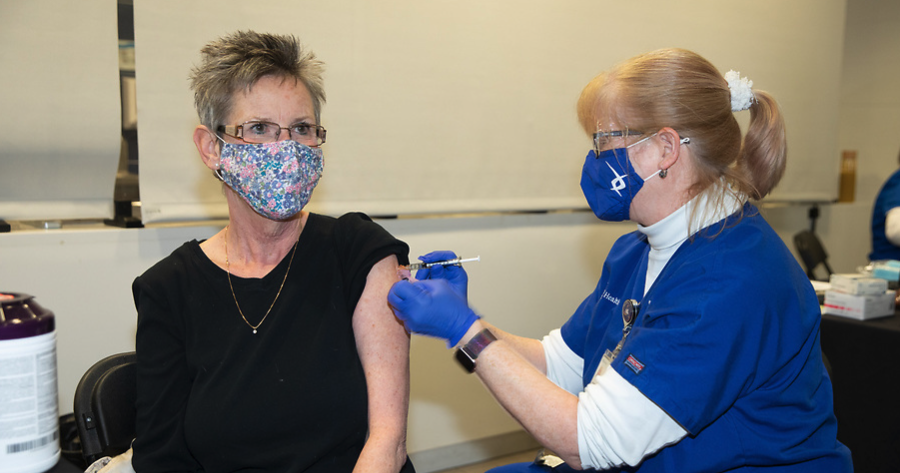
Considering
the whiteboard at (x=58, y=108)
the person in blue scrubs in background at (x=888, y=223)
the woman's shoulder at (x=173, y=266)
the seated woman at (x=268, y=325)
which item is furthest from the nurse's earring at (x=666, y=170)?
the person in blue scrubs in background at (x=888, y=223)

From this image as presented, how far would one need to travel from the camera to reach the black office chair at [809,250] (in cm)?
374

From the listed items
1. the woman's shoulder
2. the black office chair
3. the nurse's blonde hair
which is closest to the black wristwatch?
the nurse's blonde hair

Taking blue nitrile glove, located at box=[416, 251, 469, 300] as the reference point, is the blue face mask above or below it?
above

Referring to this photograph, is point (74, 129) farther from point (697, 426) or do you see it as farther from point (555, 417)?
point (697, 426)

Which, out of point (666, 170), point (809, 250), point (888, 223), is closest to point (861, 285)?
point (888, 223)

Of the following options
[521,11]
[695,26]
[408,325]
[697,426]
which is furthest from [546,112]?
[697,426]

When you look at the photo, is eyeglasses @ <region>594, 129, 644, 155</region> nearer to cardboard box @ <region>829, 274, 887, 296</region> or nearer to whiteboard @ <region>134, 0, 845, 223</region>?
whiteboard @ <region>134, 0, 845, 223</region>

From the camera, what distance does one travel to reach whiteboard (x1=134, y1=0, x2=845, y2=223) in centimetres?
219

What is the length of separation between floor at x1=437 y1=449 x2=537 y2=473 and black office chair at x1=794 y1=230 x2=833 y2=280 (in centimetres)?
193

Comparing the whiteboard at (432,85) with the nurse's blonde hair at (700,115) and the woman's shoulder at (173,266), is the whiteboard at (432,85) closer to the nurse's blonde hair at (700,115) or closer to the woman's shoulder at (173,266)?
the woman's shoulder at (173,266)

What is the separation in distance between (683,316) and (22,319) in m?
0.98

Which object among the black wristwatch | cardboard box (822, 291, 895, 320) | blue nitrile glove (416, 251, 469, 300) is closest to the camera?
the black wristwatch

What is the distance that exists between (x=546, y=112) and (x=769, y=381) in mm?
2042

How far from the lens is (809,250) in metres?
3.79
